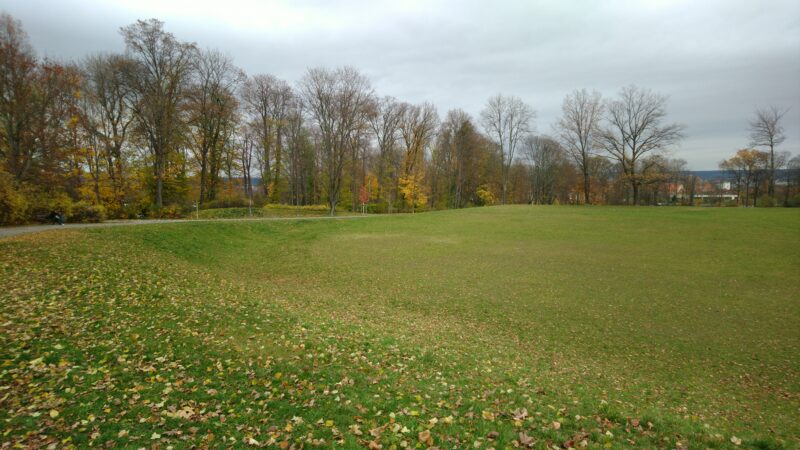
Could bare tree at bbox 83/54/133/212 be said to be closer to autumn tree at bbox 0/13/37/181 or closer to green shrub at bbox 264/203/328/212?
autumn tree at bbox 0/13/37/181

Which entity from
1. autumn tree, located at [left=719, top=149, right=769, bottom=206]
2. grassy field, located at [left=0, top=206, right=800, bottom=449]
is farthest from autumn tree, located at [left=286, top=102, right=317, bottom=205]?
autumn tree, located at [left=719, top=149, right=769, bottom=206]

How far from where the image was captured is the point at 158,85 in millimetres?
32969

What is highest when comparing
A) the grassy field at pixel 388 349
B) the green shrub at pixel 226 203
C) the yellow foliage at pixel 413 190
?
the yellow foliage at pixel 413 190

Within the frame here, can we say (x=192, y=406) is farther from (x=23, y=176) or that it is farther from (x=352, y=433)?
(x=23, y=176)

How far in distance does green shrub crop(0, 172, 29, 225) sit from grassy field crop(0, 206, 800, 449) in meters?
5.11

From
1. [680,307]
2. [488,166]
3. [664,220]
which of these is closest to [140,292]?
[680,307]

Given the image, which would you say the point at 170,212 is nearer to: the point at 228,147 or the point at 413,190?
the point at 228,147

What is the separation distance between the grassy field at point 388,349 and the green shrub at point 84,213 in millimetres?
6313

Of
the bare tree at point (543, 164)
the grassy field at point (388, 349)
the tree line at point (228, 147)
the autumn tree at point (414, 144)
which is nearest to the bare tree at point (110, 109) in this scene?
the tree line at point (228, 147)

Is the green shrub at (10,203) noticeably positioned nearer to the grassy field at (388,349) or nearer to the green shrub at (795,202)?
the grassy field at (388,349)

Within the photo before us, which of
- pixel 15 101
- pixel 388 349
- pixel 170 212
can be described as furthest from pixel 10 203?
pixel 388 349

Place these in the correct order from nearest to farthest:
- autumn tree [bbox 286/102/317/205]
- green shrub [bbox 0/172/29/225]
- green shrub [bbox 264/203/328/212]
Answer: green shrub [bbox 0/172/29/225] < green shrub [bbox 264/203/328/212] < autumn tree [bbox 286/102/317/205]

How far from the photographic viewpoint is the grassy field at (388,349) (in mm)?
5141

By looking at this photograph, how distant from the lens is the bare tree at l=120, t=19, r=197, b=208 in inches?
1275
